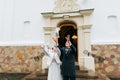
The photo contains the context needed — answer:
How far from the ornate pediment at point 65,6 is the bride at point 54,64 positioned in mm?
4931

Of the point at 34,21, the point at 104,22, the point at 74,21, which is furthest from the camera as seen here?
the point at 34,21

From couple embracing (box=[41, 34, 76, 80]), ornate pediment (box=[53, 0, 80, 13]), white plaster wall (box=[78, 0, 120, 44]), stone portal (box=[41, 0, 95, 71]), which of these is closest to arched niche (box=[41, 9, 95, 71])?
stone portal (box=[41, 0, 95, 71])

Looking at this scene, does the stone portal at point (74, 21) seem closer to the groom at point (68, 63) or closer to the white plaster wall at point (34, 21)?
the white plaster wall at point (34, 21)

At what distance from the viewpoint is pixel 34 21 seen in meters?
10.5

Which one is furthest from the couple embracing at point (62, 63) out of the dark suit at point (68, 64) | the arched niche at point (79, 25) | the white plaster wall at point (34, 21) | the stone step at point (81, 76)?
the white plaster wall at point (34, 21)

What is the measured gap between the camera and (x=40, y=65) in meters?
9.91

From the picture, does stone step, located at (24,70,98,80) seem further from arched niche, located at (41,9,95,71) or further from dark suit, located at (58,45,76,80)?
dark suit, located at (58,45,76,80)

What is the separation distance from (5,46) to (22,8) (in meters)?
2.08

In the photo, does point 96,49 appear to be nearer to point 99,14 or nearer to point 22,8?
point 99,14

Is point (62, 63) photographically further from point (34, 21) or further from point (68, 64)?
point (34, 21)

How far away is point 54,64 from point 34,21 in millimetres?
5372

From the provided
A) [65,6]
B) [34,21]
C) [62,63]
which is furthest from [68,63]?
[34,21]

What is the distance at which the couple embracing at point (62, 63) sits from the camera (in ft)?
17.5

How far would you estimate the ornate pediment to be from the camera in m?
10.1
